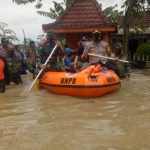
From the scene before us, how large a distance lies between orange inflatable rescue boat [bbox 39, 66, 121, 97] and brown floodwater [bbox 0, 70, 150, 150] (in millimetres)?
199

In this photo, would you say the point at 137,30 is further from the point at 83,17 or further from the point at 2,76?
the point at 2,76

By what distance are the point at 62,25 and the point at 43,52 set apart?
14.1 ft

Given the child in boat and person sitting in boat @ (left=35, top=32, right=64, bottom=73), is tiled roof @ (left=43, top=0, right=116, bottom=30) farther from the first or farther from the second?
person sitting in boat @ (left=35, top=32, right=64, bottom=73)

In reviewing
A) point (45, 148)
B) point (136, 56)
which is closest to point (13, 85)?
point (45, 148)

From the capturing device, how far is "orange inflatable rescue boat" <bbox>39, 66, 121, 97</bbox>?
11031 millimetres

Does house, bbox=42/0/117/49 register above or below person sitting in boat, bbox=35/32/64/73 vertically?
above

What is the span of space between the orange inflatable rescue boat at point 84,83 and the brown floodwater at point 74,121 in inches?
7.8

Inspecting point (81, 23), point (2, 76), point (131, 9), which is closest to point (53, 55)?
point (2, 76)

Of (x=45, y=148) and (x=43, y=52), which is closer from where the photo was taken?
(x=45, y=148)

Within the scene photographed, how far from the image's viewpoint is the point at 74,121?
855cm

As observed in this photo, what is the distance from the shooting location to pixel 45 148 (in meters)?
6.68

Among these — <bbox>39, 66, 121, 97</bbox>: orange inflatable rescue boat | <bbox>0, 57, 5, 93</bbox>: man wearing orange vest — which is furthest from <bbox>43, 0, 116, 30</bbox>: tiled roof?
<bbox>39, 66, 121, 97</bbox>: orange inflatable rescue boat

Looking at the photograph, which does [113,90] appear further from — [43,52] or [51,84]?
[43,52]

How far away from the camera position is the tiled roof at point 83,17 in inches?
671
